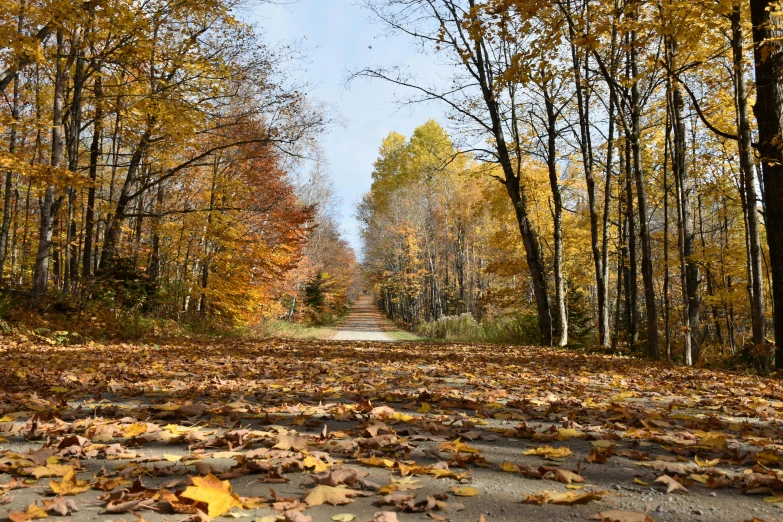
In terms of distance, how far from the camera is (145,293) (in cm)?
1473

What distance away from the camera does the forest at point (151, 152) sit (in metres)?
10.3

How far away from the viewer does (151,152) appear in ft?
48.4

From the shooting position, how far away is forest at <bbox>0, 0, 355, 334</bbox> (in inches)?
406

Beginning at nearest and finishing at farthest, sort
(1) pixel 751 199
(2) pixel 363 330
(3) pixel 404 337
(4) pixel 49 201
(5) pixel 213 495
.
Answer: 1. (5) pixel 213 495
2. (1) pixel 751 199
3. (4) pixel 49 201
4. (3) pixel 404 337
5. (2) pixel 363 330

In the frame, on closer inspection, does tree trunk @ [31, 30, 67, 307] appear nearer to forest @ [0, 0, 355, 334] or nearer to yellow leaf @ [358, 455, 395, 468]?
forest @ [0, 0, 355, 334]

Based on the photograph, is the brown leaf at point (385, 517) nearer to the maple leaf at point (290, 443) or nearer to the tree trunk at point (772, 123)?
the maple leaf at point (290, 443)

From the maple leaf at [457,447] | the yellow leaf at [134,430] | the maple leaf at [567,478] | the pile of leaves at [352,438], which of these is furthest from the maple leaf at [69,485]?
the maple leaf at [567,478]

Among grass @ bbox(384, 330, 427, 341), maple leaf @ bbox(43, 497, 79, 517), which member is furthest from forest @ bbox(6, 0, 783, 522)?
grass @ bbox(384, 330, 427, 341)

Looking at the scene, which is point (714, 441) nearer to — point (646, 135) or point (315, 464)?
point (315, 464)

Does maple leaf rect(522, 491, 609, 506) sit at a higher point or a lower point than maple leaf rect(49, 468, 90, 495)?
lower

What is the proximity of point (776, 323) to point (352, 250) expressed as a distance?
6403 cm

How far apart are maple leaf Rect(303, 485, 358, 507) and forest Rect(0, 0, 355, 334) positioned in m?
9.39

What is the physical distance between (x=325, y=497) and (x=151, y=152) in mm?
14828

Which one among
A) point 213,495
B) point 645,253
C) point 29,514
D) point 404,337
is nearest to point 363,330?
point 404,337
